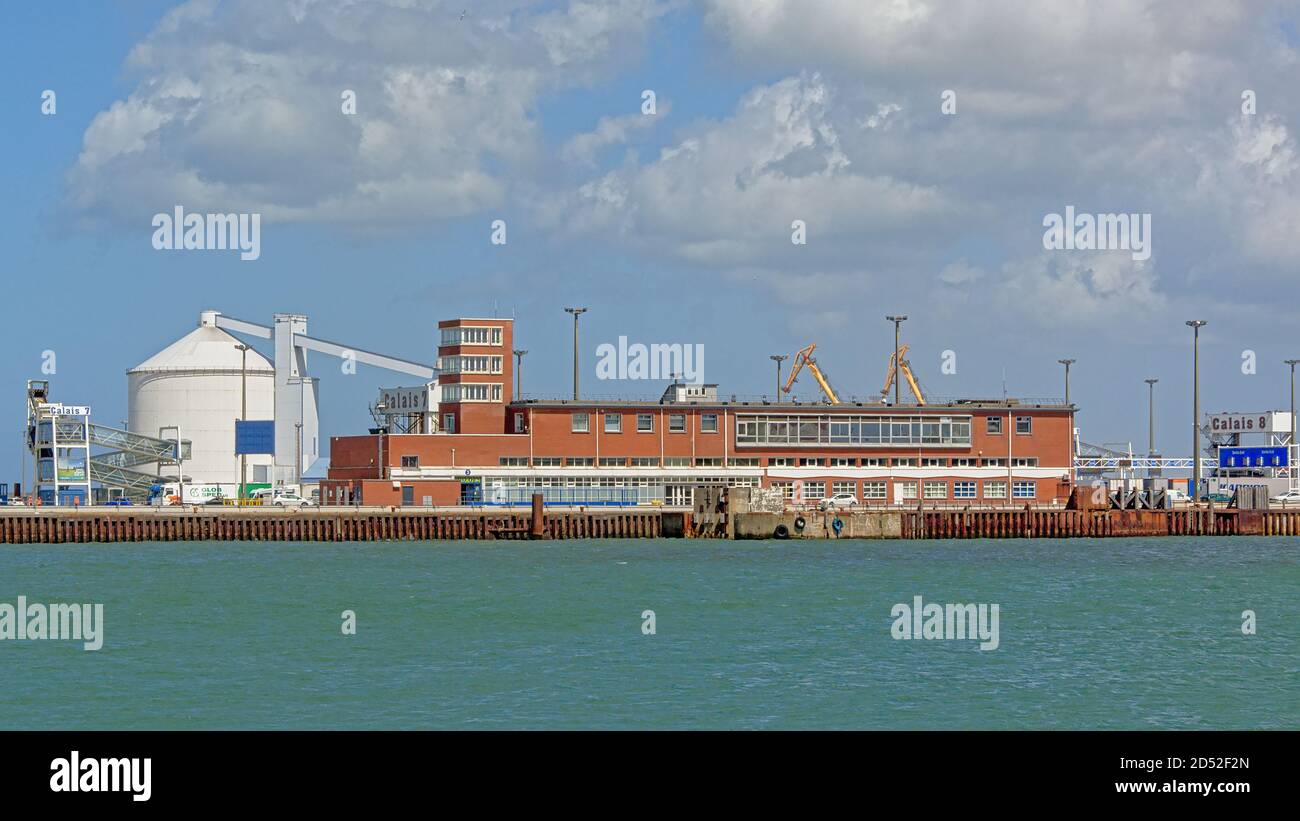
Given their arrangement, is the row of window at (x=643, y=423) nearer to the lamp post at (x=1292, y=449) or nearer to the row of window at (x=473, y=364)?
the row of window at (x=473, y=364)

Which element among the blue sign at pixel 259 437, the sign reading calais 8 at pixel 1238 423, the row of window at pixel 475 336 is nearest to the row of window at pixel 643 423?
the row of window at pixel 475 336

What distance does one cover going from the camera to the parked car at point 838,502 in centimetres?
11500

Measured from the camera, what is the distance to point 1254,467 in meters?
167

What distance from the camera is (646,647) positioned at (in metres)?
51.5

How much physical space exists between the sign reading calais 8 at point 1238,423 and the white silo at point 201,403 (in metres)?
92.5

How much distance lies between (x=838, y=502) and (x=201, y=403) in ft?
197

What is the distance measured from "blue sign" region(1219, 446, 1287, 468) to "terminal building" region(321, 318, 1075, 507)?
45138 millimetres

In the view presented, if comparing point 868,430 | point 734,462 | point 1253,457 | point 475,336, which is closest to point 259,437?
point 475,336

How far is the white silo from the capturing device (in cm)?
14938

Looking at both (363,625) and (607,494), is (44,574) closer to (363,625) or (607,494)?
(363,625)

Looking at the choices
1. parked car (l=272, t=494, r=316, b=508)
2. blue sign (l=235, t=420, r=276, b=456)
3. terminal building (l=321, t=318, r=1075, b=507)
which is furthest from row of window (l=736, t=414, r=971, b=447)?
blue sign (l=235, t=420, r=276, b=456)

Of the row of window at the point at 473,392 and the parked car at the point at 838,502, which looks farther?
the row of window at the point at 473,392
